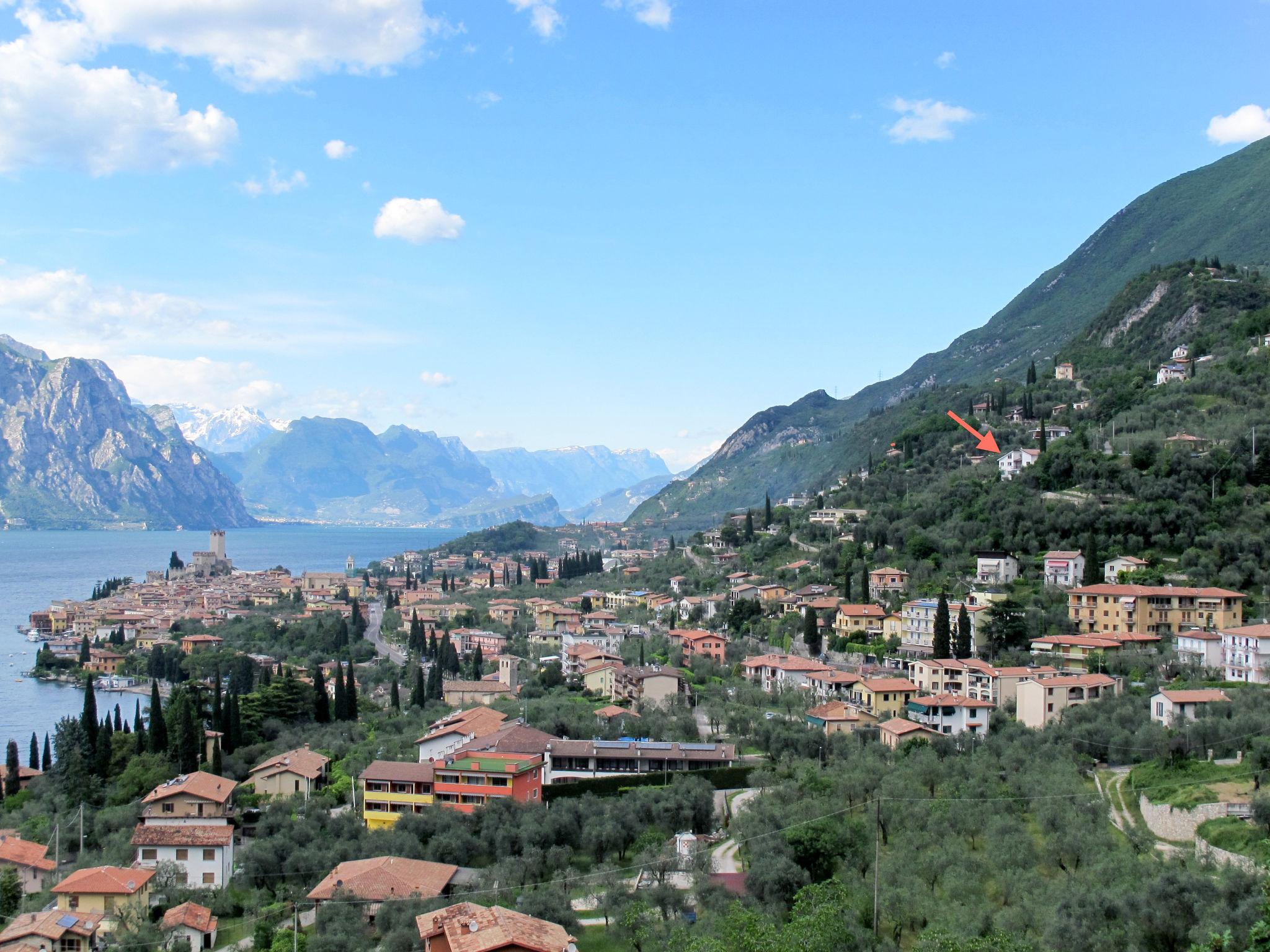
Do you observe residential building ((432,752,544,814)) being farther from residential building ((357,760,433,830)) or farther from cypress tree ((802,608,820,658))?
cypress tree ((802,608,820,658))

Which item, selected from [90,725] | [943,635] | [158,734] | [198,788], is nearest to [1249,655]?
[943,635]

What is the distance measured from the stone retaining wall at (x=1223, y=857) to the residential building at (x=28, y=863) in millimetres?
20773

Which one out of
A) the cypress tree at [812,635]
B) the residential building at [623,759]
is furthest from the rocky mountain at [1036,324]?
the residential building at [623,759]

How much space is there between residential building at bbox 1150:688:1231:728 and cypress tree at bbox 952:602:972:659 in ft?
24.5

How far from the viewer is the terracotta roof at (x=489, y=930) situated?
1591 centimetres

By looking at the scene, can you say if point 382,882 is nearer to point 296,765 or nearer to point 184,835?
point 184,835

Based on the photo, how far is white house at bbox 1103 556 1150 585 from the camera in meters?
37.2

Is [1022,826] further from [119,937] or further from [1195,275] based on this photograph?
[1195,275]

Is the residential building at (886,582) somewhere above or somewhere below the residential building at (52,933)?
above

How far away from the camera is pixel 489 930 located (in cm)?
1625

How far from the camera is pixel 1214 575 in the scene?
35531mm

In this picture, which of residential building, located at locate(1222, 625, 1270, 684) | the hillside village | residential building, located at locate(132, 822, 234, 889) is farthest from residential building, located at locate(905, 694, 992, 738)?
residential building, located at locate(132, 822, 234, 889)

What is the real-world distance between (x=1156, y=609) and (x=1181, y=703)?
9254 mm

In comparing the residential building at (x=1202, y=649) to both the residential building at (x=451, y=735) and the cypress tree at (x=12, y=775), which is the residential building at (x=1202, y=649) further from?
the cypress tree at (x=12, y=775)
